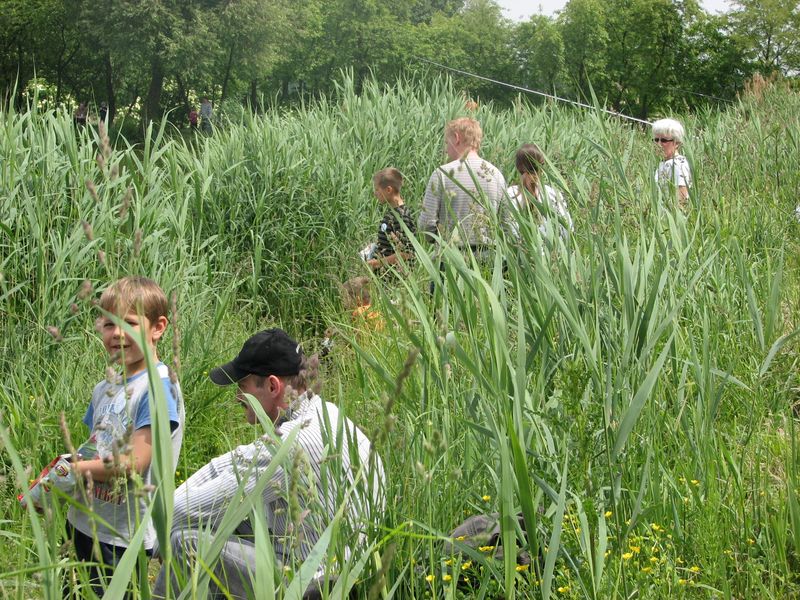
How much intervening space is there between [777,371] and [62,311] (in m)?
2.98

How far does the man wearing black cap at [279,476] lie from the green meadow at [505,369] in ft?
0.29

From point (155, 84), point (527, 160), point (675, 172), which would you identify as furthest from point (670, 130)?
point (155, 84)

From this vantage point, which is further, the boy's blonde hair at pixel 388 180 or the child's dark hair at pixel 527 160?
the boy's blonde hair at pixel 388 180

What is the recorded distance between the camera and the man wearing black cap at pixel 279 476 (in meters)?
1.90

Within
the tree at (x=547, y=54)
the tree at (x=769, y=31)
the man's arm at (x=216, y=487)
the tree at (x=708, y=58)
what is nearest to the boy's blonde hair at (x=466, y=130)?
the man's arm at (x=216, y=487)

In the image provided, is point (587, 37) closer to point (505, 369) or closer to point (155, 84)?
point (155, 84)

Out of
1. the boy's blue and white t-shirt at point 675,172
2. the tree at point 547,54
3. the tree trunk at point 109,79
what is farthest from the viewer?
the tree at point 547,54

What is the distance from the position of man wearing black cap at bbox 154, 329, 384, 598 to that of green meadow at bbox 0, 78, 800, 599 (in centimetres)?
9

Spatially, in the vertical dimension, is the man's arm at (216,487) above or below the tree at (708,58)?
above

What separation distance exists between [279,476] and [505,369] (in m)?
0.58

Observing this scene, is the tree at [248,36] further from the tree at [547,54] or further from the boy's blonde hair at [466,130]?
the boy's blonde hair at [466,130]

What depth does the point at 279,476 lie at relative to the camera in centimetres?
240

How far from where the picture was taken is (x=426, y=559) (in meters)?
2.33

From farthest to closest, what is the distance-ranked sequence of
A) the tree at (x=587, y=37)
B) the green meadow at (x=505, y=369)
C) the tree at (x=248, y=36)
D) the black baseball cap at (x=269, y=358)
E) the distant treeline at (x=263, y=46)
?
the tree at (x=587, y=37)
the tree at (x=248, y=36)
the distant treeline at (x=263, y=46)
the black baseball cap at (x=269, y=358)
the green meadow at (x=505, y=369)
